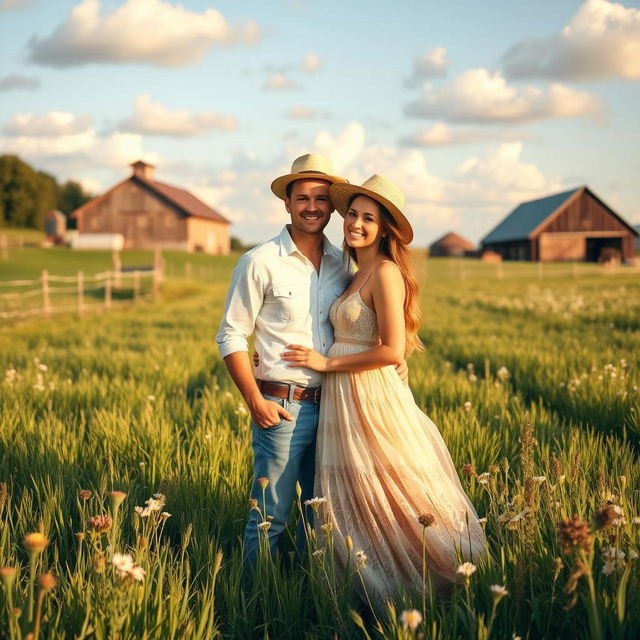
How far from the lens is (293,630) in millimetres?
2938

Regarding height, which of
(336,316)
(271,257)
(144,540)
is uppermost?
(271,257)

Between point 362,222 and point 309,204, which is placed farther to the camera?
point 309,204

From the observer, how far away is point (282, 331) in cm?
361

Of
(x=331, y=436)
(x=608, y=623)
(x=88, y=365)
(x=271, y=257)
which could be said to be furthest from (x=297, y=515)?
(x=88, y=365)

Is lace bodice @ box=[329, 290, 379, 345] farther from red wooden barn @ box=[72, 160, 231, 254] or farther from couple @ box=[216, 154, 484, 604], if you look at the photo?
red wooden barn @ box=[72, 160, 231, 254]

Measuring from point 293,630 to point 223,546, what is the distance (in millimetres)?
873

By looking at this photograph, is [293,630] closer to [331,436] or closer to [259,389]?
[331,436]

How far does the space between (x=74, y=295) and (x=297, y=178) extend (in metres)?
30.0

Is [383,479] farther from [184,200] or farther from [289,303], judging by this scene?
[184,200]

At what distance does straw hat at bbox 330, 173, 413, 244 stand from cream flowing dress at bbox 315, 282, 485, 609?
0.45 metres

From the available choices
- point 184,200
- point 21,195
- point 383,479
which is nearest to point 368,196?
point 383,479

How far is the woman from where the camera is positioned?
10.4 feet

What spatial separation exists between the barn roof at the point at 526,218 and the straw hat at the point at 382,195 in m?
66.7

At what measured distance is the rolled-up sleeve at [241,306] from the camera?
3.58m
